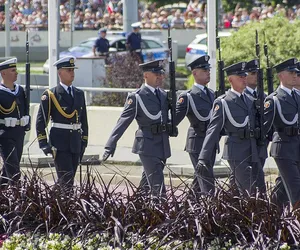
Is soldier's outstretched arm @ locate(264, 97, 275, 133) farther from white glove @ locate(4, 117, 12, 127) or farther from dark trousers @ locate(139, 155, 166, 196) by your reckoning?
white glove @ locate(4, 117, 12, 127)

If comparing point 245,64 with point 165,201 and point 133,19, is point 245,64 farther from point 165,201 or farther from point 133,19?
point 133,19

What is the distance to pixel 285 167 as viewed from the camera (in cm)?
1028

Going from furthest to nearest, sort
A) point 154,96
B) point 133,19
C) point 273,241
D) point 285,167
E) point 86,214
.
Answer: point 133,19, point 154,96, point 285,167, point 86,214, point 273,241

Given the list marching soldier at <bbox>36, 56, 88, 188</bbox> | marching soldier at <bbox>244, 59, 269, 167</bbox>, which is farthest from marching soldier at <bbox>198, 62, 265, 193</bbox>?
marching soldier at <bbox>36, 56, 88, 188</bbox>

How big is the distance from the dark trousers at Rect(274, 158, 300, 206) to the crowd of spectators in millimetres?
24532

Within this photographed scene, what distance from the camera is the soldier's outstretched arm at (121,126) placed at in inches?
418

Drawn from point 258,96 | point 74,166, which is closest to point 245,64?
point 258,96

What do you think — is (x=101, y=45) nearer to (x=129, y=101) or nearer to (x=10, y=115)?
(x=10, y=115)

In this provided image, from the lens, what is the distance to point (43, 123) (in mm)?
11117

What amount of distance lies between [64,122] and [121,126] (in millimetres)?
802

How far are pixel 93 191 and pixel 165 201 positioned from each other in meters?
0.60

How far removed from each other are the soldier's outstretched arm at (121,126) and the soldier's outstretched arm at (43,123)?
30.2 inches

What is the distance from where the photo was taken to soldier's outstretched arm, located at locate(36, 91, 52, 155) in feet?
36.4

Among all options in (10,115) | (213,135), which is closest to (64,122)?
(10,115)
